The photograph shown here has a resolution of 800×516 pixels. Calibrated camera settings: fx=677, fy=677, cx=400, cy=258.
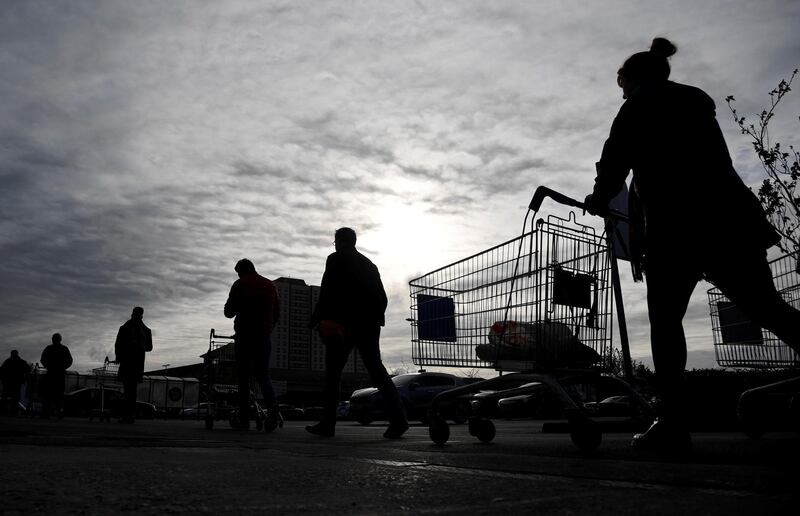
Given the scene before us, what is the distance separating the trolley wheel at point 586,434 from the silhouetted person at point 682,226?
0.69 ft

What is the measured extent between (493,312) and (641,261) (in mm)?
1986

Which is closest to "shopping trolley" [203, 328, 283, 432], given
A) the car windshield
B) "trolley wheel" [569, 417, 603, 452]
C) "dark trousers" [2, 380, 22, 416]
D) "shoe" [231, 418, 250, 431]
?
"shoe" [231, 418, 250, 431]

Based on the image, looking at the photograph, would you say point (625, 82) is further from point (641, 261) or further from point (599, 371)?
point (599, 371)

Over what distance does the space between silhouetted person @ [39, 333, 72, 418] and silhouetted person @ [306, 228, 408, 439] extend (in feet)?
33.9

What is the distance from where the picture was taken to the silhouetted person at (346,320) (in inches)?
225

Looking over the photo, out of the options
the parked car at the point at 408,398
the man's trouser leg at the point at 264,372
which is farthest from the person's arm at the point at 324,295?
the parked car at the point at 408,398

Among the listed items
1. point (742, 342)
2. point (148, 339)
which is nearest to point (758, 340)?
point (742, 342)

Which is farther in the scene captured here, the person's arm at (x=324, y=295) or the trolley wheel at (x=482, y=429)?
the person's arm at (x=324, y=295)

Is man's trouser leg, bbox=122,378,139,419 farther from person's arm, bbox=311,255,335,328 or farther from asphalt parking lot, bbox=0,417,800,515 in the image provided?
asphalt parking lot, bbox=0,417,800,515

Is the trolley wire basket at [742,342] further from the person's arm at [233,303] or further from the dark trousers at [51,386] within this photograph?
the dark trousers at [51,386]

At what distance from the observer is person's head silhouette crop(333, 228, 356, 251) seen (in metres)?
6.02

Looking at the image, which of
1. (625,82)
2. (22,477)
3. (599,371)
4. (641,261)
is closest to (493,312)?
(599,371)

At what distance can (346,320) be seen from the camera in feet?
19.0

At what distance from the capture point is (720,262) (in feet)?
10.1
